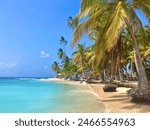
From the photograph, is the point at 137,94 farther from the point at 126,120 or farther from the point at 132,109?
the point at 126,120

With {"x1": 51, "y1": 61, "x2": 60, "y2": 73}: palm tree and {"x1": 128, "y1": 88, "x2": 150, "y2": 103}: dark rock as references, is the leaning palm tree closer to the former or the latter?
{"x1": 128, "y1": 88, "x2": 150, "y2": 103}: dark rock

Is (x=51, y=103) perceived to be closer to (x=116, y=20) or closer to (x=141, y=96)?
(x=141, y=96)

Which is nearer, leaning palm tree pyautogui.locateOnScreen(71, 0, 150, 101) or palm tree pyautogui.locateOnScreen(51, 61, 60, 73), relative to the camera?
leaning palm tree pyautogui.locateOnScreen(71, 0, 150, 101)

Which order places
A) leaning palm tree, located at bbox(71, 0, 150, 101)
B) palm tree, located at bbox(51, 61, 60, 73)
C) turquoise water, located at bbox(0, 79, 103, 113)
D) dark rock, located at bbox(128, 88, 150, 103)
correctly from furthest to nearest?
palm tree, located at bbox(51, 61, 60, 73) < turquoise water, located at bbox(0, 79, 103, 113) < leaning palm tree, located at bbox(71, 0, 150, 101) < dark rock, located at bbox(128, 88, 150, 103)

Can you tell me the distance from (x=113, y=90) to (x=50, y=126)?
13.6 metres

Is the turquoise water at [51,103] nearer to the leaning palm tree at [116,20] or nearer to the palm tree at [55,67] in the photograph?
the leaning palm tree at [116,20]

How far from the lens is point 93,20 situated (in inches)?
506

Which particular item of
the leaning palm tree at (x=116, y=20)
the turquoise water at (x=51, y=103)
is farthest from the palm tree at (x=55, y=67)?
the leaning palm tree at (x=116, y=20)

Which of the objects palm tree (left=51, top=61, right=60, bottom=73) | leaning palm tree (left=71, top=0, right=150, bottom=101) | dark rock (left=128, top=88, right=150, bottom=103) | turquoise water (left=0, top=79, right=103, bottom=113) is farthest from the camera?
palm tree (left=51, top=61, right=60, bottom=73)

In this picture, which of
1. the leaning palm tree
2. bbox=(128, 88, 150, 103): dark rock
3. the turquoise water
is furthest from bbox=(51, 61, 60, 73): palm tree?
bbox=(128, 88, 150, 103): dark rock

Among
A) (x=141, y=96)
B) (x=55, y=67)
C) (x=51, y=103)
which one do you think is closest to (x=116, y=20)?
(x=141, y=96)

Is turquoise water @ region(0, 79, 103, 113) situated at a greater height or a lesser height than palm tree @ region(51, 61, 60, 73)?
lesser

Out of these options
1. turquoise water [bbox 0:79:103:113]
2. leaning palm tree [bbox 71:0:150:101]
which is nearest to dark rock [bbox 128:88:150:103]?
leaning palm tree [bbox 71:0:150:101]

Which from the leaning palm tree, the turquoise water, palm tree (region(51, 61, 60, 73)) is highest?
palm tree (region(51, 61, 60, 73))
